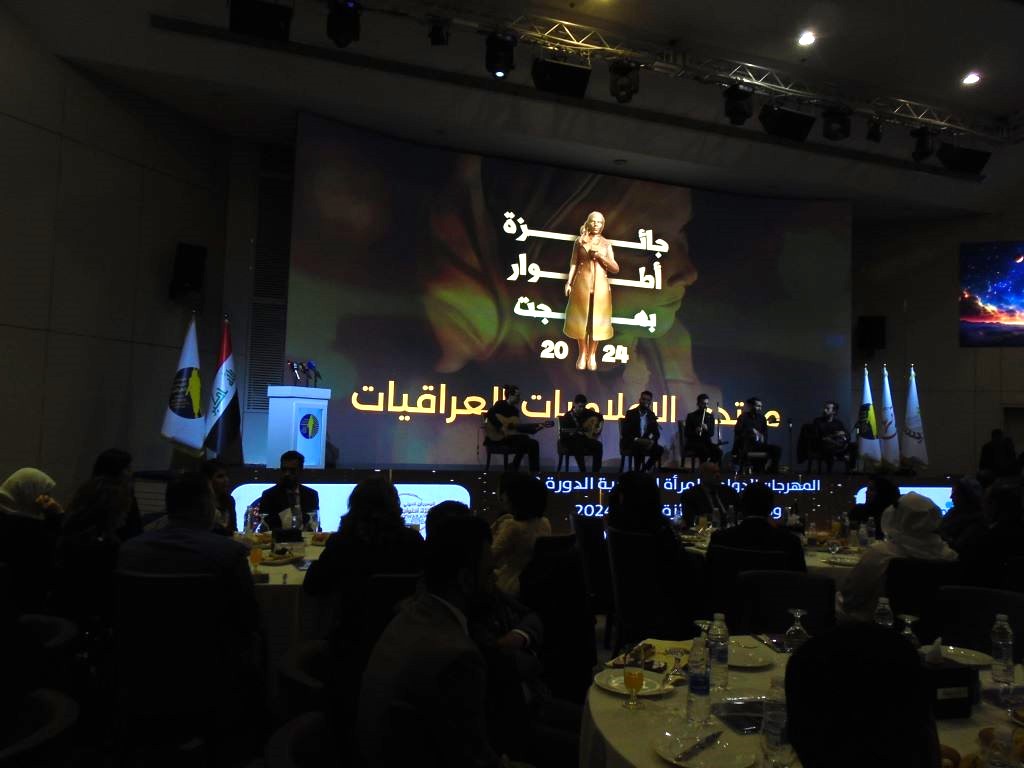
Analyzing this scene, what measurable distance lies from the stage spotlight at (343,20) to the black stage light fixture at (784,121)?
551cm

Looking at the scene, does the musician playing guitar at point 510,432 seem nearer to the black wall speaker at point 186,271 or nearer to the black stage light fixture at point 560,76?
the black stage light fixture at point 560,76

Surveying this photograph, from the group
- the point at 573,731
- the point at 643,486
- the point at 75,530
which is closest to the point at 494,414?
the point at 643,486

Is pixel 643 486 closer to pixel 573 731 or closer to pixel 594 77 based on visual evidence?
pixel 573 731

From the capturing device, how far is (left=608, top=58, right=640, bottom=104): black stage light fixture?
9.94 meters

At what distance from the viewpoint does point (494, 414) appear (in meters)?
10.0

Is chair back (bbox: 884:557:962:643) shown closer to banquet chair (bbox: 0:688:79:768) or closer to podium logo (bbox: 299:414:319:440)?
banquet chair (bbox: 0:688:79:768)

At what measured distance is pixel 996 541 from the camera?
3.94 metres

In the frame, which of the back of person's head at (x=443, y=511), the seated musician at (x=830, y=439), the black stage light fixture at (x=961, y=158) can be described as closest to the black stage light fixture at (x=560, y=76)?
the seated musician at (x=830, y=439)

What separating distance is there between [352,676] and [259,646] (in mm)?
1536

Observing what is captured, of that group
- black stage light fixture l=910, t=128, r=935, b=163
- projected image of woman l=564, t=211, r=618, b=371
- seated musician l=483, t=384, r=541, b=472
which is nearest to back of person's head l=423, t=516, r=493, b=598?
seated musician l=483, t=384, r=541, b=472

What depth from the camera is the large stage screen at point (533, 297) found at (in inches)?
438

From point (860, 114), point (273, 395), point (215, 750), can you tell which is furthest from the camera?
point (860, 114)

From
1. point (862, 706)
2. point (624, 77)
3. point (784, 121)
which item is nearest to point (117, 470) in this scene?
point (862, 706)

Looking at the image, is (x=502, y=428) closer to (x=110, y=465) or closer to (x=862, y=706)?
(x=110, y=465)
